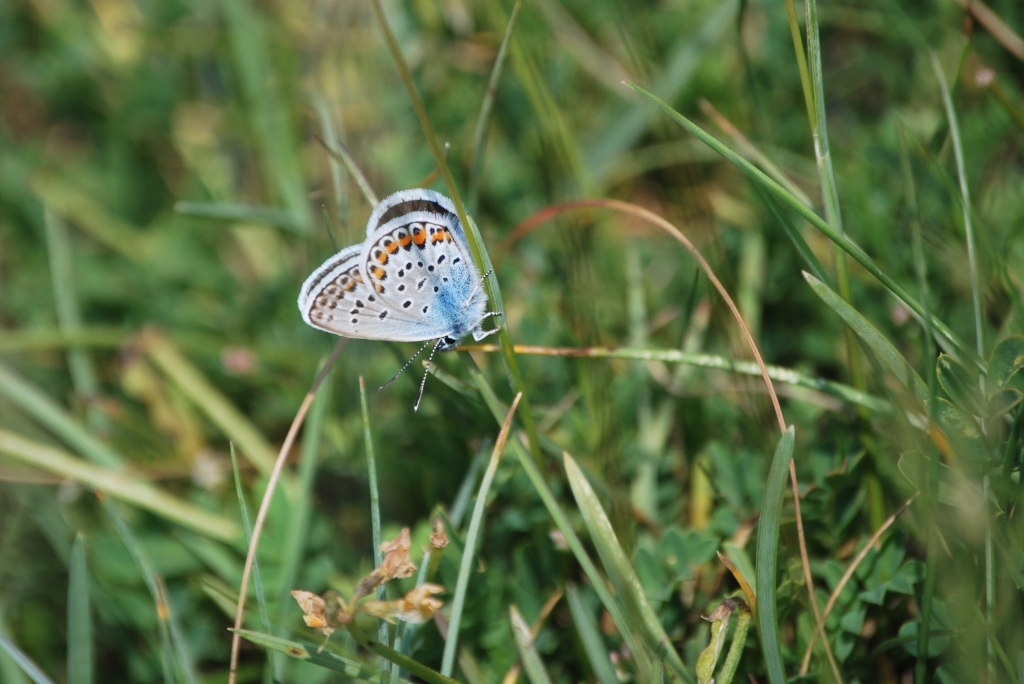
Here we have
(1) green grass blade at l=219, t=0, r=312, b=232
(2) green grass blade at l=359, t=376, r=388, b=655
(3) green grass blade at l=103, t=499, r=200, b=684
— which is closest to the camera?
(2) green grass blade at l=359, t=376, r=388, b=655

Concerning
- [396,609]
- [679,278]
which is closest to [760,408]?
[679,278]

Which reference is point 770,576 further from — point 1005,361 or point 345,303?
point 345,303

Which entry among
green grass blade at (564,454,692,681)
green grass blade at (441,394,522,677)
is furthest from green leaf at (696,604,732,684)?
green grass blade at (441,394,522,677)

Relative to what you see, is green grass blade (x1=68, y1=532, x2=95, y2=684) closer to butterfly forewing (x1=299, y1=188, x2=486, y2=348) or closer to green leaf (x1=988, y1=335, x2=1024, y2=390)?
butterfly forewing (x1=299, y1=188, x2=486, y2=348)

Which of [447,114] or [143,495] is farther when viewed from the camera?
[447,114]

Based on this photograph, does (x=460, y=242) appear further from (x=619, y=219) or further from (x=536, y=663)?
(x=619, y=219)

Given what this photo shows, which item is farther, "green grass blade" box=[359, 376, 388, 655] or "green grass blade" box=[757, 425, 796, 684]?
"green grass blade" box=[359, 376, 388, 655]

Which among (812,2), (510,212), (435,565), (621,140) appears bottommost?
(435,565)
